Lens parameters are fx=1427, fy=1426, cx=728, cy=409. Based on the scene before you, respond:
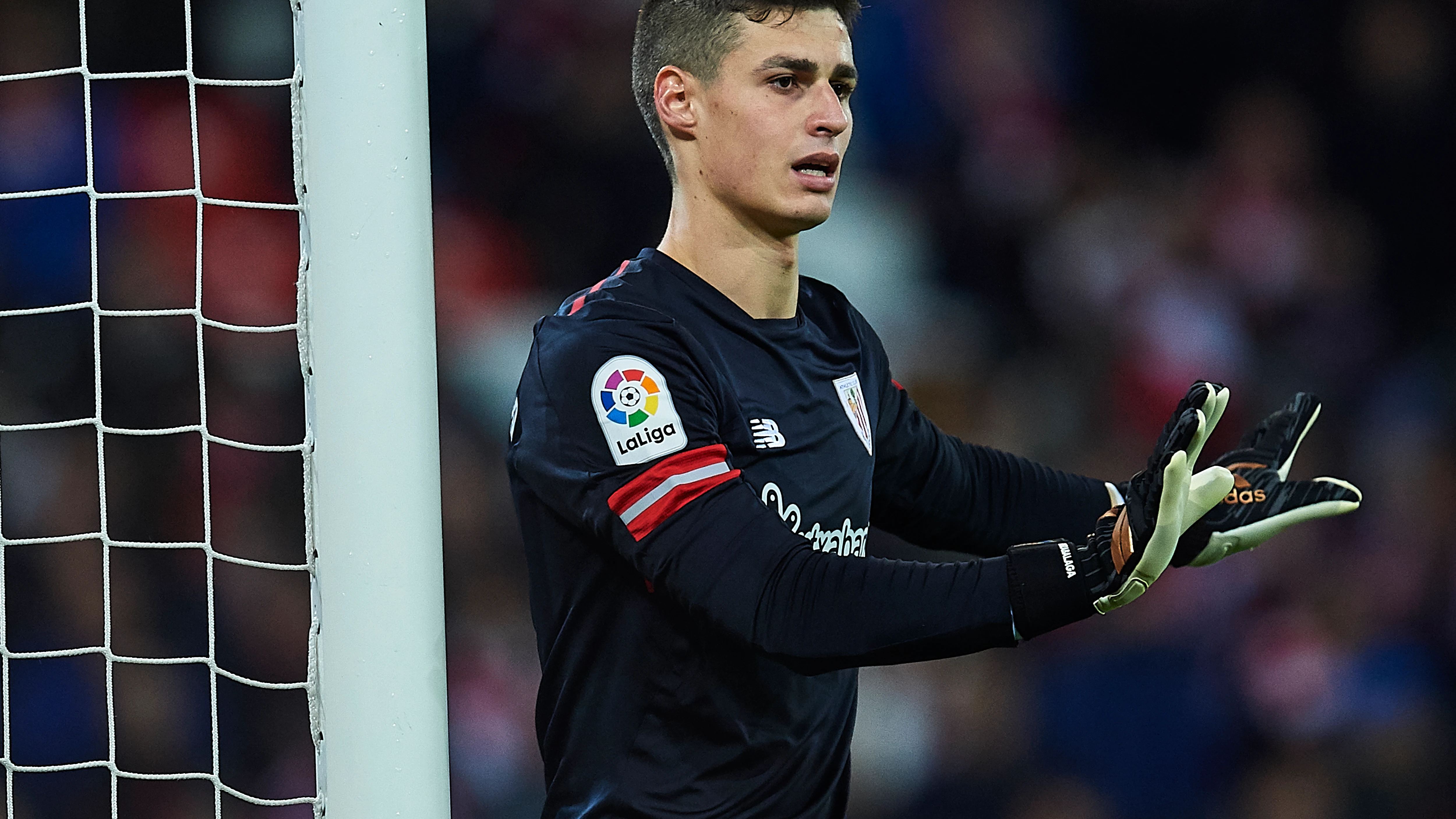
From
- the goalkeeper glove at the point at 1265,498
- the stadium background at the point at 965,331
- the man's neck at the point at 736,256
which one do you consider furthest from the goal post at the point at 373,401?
the stadium background at the point at 965,331

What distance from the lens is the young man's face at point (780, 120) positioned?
1.76 metres

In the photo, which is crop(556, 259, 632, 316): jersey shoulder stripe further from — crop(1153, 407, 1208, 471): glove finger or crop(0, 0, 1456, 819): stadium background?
Answer: crop(0, 0, 1456, 819): stadium background

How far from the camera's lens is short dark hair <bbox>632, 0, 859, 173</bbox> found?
69.9 inches

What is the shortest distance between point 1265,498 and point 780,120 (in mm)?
797

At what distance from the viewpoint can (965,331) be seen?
4008mm

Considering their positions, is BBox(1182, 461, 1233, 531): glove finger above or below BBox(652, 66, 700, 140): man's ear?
below

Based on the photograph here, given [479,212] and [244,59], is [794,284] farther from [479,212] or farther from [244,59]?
[244,59]

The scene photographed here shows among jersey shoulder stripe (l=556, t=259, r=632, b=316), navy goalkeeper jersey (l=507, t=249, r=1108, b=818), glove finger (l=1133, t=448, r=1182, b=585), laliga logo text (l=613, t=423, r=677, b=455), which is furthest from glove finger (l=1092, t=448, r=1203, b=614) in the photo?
jersey shoulder stripe (l=556, t=259, r=632, b=316)

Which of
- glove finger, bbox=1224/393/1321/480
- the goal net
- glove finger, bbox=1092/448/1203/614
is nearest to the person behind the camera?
glove finger, bbox=1092/448/1203/614

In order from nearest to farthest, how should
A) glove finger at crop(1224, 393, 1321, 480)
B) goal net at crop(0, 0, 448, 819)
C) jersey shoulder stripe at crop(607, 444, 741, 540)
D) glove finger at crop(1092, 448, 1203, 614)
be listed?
glove finger at crop(1092, 448, 1203, 614), jersey shoulder stripe at crop(607, 444, 741, 540), glove finger at crop(1224, 393, 1321, 480), goal net at crop(0, 0, 448, 819)

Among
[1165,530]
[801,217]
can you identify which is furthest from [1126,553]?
[801,217]

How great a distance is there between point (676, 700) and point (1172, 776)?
2.54 m

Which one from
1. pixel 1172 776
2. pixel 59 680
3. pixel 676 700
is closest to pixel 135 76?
pixel 676 700

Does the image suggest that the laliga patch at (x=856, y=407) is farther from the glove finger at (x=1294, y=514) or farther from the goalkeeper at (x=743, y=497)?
the glove finger at (x=1294, y=514)
